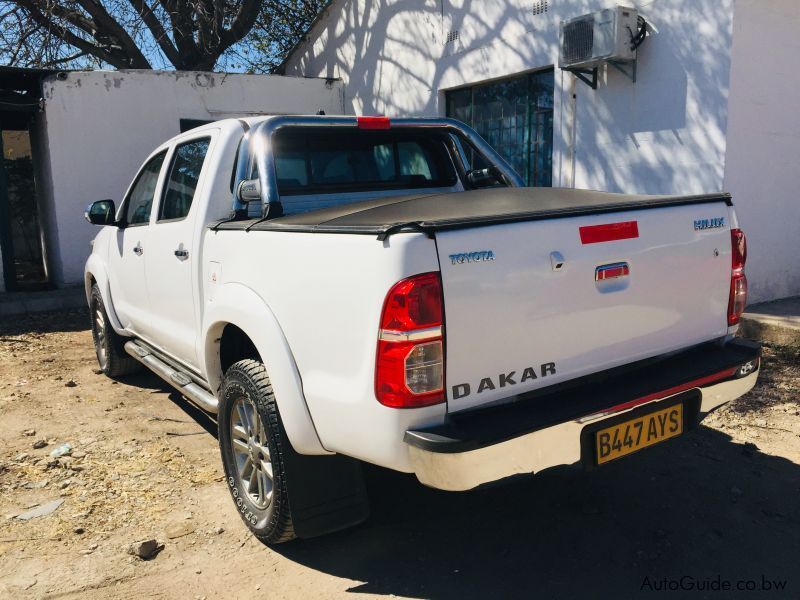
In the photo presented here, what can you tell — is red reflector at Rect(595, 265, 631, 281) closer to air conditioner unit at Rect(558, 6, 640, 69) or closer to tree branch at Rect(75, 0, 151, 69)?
air conditioner unit at Rect(558, 6, 640, 69)

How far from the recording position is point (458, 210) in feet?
9.20

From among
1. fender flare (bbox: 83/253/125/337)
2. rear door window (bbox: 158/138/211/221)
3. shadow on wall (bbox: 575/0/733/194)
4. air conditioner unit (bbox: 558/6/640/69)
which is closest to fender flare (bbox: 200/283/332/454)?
rear door window (bbox: 158/138/211/221)

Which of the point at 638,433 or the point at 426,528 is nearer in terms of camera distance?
the point at 638,433

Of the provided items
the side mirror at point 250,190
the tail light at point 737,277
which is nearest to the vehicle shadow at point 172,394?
the side mirror at point 250,190

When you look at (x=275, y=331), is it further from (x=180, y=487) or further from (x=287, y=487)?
(x=180, y=487)

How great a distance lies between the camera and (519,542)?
9.82ft

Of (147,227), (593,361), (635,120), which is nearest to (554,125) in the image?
(635,120)

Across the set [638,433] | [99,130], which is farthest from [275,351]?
[99,130]

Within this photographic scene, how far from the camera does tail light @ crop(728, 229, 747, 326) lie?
119 inches

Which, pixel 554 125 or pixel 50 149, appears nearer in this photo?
pixel 554 125

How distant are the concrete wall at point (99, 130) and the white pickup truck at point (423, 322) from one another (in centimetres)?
703

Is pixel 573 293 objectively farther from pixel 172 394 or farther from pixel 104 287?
pixel 104 287

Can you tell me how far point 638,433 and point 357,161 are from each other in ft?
7.10

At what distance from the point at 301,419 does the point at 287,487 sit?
346 mm
